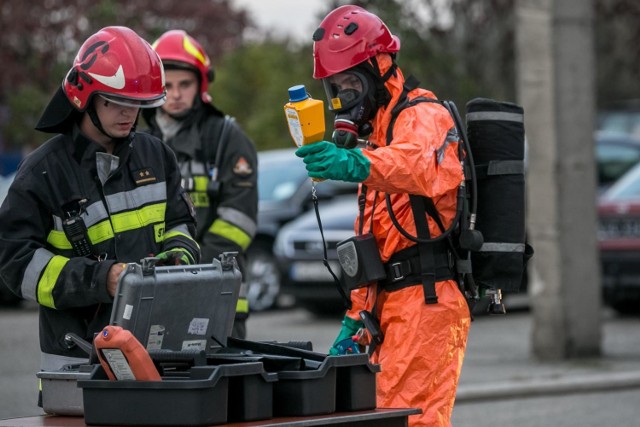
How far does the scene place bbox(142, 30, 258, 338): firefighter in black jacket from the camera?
25.1 feet

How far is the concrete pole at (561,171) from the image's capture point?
1238 cm

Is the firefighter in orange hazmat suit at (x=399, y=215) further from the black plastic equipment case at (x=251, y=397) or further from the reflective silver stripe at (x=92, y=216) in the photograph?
the black plastic equipment case at (x=251, y=397)

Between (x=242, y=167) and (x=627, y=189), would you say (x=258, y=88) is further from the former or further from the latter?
(x=242, y=167)

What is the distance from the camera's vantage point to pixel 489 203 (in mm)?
5969

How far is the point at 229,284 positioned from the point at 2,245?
0.81 metres

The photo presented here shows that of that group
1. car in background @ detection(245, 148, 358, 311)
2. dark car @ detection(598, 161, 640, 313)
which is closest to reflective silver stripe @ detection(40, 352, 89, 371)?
dark car @ detection(598, 161, 640, 313)

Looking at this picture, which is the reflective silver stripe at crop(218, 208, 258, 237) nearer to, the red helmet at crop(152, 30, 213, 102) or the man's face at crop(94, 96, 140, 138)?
the red helmet at crop(152, 30, 213, 102)

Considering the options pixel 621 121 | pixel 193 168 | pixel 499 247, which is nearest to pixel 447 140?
pixel 499 247

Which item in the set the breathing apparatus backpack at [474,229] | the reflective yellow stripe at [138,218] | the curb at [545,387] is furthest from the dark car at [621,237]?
the reflective yellow stripe at [138,218]

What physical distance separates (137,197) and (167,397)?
3.92 ft

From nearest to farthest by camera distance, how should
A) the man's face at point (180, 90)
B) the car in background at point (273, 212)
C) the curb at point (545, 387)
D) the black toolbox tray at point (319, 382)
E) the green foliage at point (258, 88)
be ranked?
the black toolbox tray at point (319, 382)
the man's face at point (180, 90)
the curb at point (545, 387)
the car in background at point (273, 212)
the green foliage at point (258, 88)

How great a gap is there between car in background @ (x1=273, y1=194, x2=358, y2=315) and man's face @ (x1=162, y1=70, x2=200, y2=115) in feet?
25.1

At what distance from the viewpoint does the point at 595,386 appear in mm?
11406

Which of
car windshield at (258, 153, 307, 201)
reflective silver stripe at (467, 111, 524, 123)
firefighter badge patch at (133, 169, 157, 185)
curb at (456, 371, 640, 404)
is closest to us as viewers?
firefighter badge patch at (133, 169, 157, 185)
